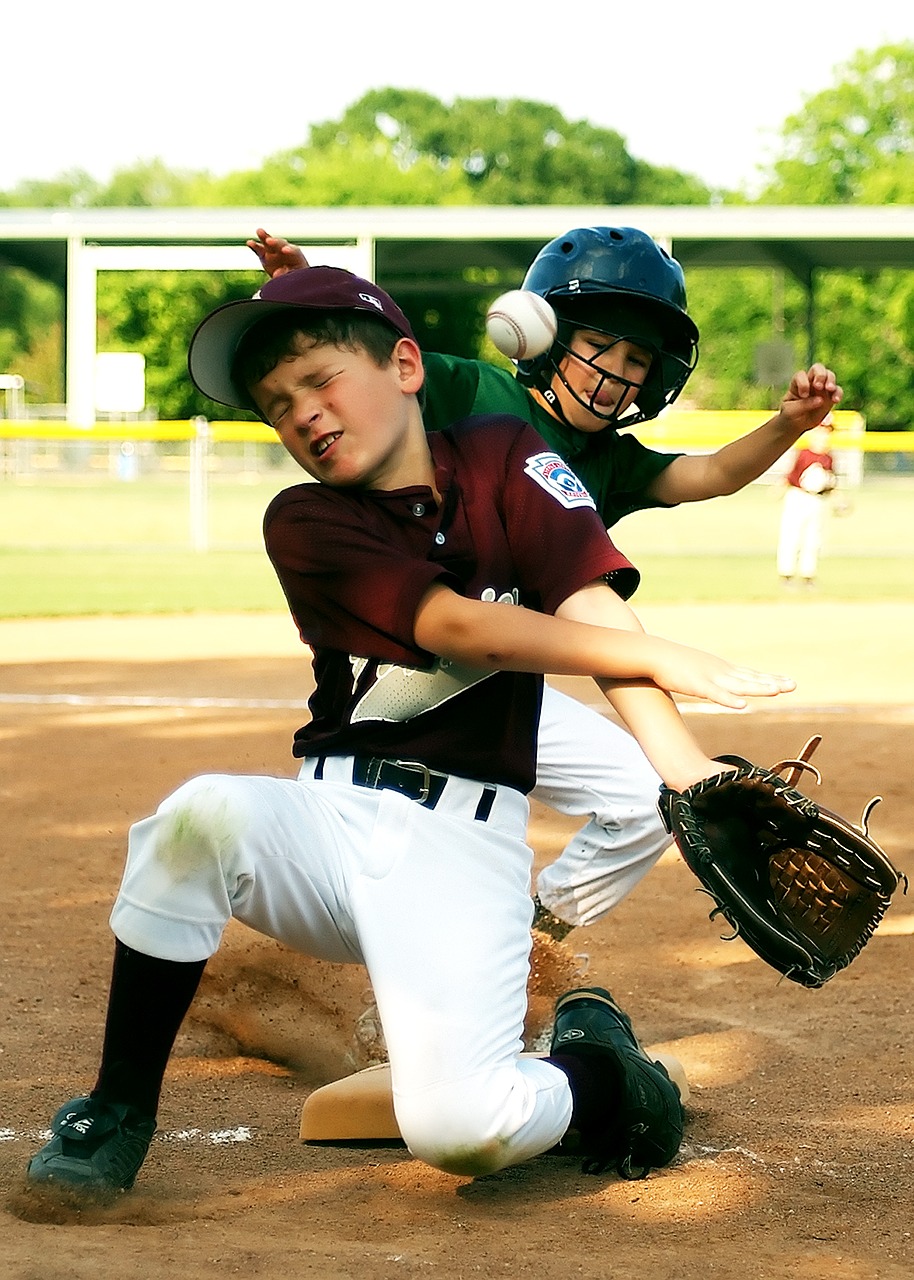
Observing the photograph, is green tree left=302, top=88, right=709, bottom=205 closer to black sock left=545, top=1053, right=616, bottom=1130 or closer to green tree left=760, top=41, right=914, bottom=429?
green tree left=760, top=41, right=914, bottom=429

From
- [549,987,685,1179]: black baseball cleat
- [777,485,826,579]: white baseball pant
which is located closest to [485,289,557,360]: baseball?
[549,987,685,1179]: black baseball cleat

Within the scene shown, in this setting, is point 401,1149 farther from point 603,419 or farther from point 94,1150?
point 603,419

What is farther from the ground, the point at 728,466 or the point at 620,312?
the point at 620,312

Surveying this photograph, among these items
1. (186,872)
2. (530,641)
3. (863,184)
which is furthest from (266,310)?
(863,184)

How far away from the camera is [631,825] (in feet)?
9.21

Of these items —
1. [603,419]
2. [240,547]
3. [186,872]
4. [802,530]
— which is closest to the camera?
[186,872]

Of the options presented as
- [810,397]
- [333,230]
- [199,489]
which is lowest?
[199,489]

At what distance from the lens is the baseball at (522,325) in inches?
105

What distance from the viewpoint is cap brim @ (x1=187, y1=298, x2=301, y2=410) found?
216 centimetres

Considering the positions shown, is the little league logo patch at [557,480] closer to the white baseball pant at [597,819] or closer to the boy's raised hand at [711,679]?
the boy's raised hand at [711,679]

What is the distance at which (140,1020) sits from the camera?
207 cm

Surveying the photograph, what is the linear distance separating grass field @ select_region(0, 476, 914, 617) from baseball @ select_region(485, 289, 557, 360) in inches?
350

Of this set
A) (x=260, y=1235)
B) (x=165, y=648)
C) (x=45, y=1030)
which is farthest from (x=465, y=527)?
(x=165, y=648)

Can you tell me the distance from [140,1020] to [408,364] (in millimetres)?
988
